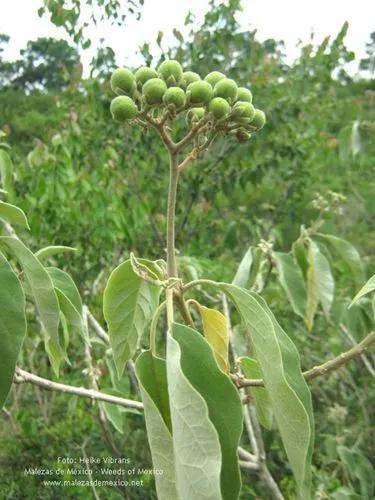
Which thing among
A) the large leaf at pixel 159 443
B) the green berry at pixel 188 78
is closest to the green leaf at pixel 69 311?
the large leaf at pixel 159 443

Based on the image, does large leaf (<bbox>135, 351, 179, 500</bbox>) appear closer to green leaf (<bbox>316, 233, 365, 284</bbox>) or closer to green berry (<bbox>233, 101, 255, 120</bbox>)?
green berry (<bbox>233, 101, 255, 120</bbox>)

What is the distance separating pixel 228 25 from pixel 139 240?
143 cm

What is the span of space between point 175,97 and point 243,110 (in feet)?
0.36

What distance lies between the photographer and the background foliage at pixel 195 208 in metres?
2.90

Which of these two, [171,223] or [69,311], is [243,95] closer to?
[171,223]

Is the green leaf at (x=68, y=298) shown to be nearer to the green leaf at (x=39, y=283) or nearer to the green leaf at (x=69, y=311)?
the green leaf at (x=69, y=311)

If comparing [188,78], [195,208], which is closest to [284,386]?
[188,78]

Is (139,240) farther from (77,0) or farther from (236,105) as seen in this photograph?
(236,105)

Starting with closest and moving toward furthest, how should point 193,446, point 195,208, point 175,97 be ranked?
point 193,446, point 175,97, point 195,208

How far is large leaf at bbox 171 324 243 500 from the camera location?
59cm

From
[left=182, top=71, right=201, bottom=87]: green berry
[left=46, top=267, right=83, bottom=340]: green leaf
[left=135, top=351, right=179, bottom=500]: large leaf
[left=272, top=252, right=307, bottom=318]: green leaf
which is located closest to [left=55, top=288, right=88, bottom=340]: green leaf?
[left=46, top=267, right=83, bottom=340]: green leaf

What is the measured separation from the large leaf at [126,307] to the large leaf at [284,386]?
0.16m

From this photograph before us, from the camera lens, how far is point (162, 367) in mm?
806

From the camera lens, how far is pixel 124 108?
0.94 m
